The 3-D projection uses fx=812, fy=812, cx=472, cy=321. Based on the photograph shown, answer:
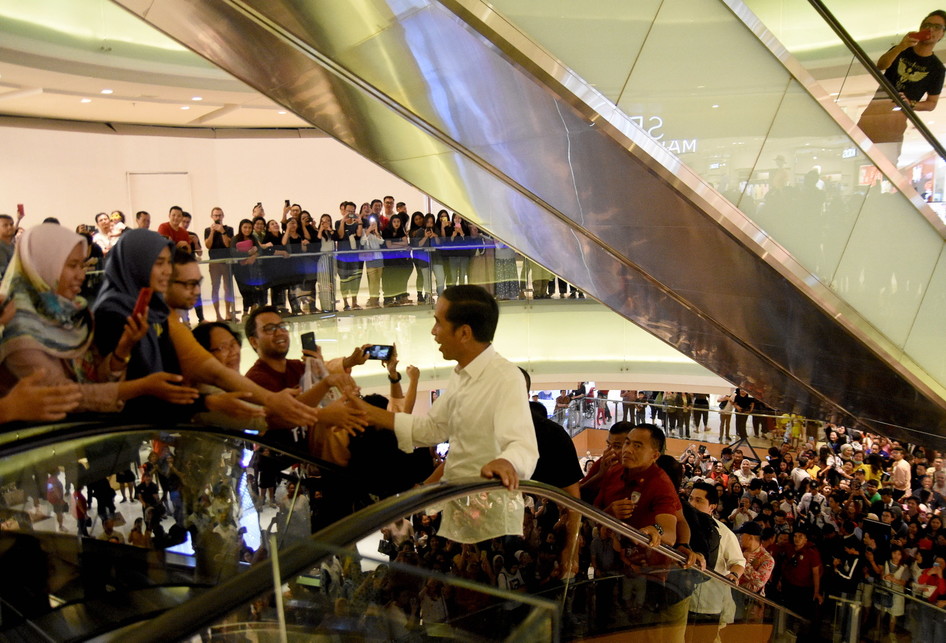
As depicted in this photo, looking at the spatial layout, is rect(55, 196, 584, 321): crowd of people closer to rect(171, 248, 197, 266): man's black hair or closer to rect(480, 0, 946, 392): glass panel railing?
rect(171, 248, 197, 266): man's black hair

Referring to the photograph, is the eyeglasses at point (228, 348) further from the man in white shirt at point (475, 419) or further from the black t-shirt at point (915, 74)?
the black t-shirt at point (915, 74)

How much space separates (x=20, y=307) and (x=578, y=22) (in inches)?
95.6

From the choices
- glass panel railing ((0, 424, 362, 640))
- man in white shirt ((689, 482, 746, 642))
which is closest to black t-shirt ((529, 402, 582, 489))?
glass panel railing ((0, 424, 362, 640))

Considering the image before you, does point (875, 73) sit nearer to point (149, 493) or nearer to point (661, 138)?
point (661, 138)

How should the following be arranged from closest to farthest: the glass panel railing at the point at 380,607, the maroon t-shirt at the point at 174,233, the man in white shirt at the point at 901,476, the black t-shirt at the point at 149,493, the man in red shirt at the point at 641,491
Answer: the glass panel railing at the point at 380,607, the black t-shirt at the point at 149,493, the man in red shirt at the point at 641,491, the maroon t-shirt at the point at 174,233, the man in white shirt at the point at 901,476

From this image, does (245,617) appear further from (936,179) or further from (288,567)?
(936,179)

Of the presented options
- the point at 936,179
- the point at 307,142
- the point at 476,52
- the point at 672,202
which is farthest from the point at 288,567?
the point at 307,142

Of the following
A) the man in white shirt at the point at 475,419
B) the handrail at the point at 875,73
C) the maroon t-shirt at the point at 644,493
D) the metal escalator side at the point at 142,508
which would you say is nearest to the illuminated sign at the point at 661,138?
the man in white shirt at the point at 475,419

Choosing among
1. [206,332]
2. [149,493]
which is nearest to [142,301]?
[206,332]

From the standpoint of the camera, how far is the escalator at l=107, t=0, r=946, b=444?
3.51 metres

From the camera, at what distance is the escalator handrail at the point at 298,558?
4.76 ft

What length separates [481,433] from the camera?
10.3 feet

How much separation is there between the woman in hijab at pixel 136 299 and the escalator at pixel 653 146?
1094 millimetres

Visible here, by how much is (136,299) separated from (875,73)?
4.27 m
